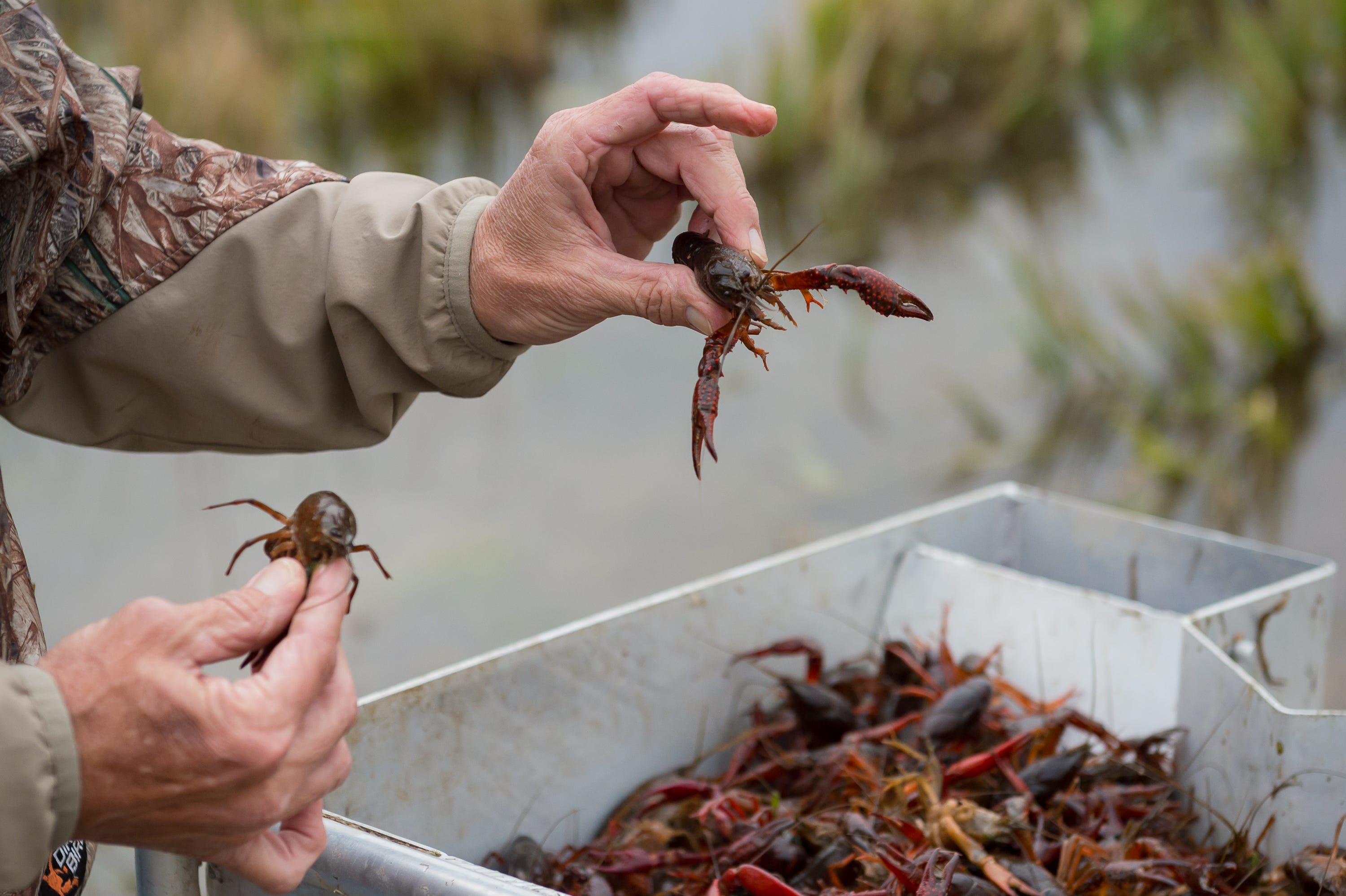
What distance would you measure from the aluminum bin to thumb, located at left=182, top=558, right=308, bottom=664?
13.6 inches

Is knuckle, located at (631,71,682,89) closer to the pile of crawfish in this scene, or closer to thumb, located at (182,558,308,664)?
thumb, located at (182,558,308,664)

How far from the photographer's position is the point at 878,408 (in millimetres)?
5453

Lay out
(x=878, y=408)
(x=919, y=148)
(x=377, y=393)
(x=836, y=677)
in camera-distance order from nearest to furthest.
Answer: (x=377, y=393) → (x=836, y=677) → (x=878, y=408) → (x=919, y=148)

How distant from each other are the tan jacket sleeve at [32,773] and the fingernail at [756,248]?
3.23 ft

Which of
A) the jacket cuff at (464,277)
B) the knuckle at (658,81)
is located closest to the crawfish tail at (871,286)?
the knuckle at (658,81)

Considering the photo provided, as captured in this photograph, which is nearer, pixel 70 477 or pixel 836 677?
pixel 836 677

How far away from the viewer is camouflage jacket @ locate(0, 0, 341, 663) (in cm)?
136

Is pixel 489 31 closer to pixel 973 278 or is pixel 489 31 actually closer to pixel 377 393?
pixel 973 278

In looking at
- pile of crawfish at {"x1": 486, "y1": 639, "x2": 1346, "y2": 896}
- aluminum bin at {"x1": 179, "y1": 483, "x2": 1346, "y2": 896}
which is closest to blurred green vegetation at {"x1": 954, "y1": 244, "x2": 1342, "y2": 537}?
aluminum bin at {"x1": 179, "y1": 483, "x2": 1346, "y2": 896}

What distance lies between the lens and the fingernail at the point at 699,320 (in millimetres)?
1486

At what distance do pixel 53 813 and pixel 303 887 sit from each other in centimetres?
49

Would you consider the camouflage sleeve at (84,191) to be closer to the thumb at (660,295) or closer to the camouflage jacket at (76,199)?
the camouflage jacket at (76,199)

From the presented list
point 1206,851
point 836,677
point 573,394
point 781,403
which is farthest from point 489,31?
point 1206,851

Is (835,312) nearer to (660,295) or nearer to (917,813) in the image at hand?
(917,813)
